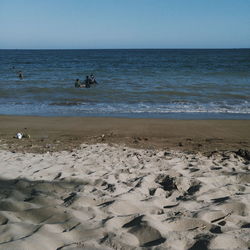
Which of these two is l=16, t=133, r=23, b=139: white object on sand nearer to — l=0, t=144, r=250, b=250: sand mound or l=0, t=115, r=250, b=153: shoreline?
l=0, t=115, r=250, b=153: shoreline

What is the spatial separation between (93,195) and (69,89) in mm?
15078

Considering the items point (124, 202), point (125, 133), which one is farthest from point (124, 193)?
point (125, 133)

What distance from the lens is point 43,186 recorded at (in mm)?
4117

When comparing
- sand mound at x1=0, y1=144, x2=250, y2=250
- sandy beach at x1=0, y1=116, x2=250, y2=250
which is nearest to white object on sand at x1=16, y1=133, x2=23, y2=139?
sandy beach at x1=0, y1=116, x2=250, y2=250

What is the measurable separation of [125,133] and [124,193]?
4592 millimetres

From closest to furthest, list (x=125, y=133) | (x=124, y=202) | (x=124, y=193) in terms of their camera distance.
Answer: (x=124, y=202) < (x=124, y=193) < (x=125, y=133)

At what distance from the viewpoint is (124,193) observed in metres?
3.86

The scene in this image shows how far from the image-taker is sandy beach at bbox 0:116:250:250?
8.88 feet

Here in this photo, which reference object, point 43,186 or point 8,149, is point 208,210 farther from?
point 8,149

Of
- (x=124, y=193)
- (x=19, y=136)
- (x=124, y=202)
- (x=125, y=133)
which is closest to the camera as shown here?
(x=124, y=202)

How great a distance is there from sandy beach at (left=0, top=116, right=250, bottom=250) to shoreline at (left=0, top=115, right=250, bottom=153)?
0.05 m

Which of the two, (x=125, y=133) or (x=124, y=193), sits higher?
(x=124, y=193)

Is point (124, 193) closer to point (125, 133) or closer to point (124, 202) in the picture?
point (124, 202)

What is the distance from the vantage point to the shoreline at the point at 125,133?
6.97 metres
